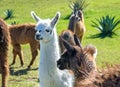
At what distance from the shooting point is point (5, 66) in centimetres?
833

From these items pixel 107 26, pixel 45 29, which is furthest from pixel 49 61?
pixel 107 26

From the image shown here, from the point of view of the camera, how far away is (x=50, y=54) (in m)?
6.59

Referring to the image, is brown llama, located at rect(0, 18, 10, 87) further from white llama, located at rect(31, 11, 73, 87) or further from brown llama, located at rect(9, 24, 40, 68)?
brown llama, located at rect(9, 24, 40, 68)

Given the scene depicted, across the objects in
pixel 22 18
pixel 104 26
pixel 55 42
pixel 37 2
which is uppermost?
pixel 37 2

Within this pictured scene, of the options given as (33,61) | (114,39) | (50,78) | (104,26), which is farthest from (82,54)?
(104,26)

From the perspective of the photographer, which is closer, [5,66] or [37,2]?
[5,66]

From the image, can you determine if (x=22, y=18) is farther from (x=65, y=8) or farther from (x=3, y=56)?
(x=3, y=56)

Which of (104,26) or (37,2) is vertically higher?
(37,2)

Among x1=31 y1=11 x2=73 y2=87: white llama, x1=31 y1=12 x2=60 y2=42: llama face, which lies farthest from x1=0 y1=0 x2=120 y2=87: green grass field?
x1=31 y1=12 x2=60 y2=42: llama face

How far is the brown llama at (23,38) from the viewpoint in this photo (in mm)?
12336

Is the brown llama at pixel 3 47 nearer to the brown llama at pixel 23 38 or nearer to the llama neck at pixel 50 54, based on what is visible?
the llama neck at pixel 50 54

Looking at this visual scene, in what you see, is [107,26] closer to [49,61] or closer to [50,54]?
[50,54]

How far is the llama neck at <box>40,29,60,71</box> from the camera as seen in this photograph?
6359 millimetres

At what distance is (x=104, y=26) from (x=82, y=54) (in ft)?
49.7
